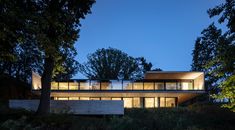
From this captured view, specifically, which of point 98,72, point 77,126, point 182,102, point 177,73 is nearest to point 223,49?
point 77,126

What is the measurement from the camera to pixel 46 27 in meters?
20.9

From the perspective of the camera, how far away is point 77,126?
69.1ft

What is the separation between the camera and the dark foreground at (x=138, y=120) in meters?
21.0

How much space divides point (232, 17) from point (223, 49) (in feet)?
5.38

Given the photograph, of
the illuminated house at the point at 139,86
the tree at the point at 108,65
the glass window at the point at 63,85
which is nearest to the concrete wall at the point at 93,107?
the illuminated house at the point at 139,86

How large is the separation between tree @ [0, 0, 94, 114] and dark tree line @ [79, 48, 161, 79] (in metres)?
35.4

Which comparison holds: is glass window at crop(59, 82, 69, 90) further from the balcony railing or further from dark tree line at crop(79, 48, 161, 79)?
dark tree line at crop(79, 48, 161, 79)

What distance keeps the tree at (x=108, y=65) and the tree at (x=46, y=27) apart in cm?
3541

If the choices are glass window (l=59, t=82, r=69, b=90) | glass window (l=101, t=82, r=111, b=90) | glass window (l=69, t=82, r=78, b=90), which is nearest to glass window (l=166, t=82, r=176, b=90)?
glass window (l=101, t=82, r=111, b=90)

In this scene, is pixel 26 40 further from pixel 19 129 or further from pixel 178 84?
pixel 178 84

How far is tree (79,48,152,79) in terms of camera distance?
60312 mm

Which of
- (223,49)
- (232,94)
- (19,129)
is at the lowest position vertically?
(19,129)

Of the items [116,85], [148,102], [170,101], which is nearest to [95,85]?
[116,85]

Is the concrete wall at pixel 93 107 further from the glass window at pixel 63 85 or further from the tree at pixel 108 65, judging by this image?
the tree at pixel 108 65
